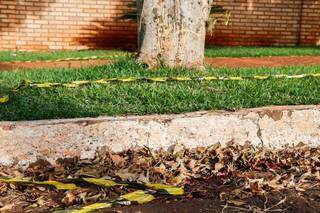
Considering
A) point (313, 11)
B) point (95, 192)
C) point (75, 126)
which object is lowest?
point (95, 192)

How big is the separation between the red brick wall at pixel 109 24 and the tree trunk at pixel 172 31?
6.04m

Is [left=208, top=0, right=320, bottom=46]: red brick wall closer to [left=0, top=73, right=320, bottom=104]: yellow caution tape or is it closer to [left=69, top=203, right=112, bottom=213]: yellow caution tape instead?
[left=0, top=73, right=320, bottom=104]: yellow caution tape

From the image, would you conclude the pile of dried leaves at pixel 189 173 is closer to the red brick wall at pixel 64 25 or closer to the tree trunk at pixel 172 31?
the tree trunk at pixel 172 31

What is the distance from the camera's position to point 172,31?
5.39m

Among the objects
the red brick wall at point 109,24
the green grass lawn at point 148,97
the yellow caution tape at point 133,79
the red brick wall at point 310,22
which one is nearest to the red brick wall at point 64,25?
the red brick wall at point 109,24

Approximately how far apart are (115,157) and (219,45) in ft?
29.4

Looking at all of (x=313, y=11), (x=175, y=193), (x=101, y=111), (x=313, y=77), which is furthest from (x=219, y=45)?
(x=175, y=193)

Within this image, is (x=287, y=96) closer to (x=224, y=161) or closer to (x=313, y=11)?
(x=224, y=161)

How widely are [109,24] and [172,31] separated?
6.32m

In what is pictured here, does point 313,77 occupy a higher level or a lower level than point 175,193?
higher

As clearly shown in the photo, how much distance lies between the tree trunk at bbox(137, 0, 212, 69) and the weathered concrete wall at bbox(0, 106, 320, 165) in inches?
72.7

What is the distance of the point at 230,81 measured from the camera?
4820mm

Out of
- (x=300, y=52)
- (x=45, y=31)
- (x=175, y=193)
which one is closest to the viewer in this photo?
(x=175, y=193)

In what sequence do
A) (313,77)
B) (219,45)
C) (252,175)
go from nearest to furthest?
(252,175)
(313,77)
(219,45)
